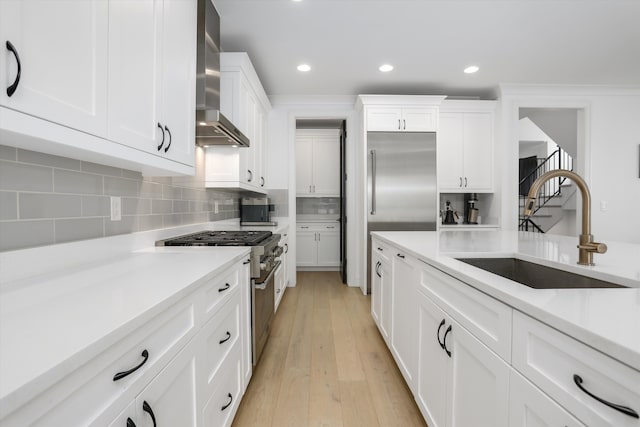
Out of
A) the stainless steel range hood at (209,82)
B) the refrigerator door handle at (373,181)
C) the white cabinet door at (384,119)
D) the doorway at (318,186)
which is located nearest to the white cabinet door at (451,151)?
the white cabinet door at (384,119)

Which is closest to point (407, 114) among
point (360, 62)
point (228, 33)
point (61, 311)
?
point (360, 62)

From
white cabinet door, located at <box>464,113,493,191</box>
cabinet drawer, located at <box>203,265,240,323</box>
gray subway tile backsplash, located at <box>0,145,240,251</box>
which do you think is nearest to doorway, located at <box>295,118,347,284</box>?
white cabinet door, located at <box>464,113,493,191</box>

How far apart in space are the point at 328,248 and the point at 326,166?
1.42m

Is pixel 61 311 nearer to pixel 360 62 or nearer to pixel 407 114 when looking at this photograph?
pixel 360 62

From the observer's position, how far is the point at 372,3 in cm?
222

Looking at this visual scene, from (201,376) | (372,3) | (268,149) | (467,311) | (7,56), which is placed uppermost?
(372,3)

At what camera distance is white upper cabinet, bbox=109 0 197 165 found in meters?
1.03

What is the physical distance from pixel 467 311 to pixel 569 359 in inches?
16.3

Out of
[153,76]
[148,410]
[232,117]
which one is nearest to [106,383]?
[148,410]

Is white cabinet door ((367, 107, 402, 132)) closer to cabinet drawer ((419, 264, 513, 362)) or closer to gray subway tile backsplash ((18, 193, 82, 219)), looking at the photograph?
cabinet drawer ((419, 264, 513, 362))

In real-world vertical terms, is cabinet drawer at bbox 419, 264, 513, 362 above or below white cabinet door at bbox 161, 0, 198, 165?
below

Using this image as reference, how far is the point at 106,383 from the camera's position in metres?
0.56

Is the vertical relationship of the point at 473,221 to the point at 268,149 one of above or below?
below

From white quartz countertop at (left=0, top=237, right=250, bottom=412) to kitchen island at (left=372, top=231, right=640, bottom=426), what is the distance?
2.85ft
